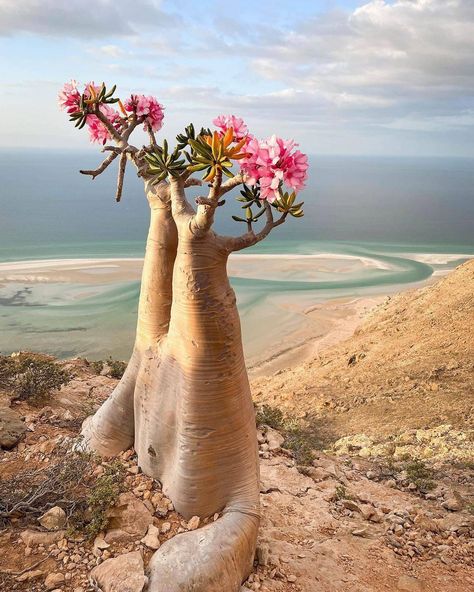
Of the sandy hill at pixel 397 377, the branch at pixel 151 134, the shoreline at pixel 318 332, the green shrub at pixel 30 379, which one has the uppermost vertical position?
the branch at pixel 151 134

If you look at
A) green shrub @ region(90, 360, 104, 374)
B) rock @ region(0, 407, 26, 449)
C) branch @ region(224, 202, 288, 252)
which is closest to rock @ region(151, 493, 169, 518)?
rock @ region(0, 407, 26, 449)

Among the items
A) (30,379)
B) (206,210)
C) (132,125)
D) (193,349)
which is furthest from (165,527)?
(30,379)

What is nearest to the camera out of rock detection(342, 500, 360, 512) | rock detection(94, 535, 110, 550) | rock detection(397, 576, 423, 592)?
rock detection(94, 535, 110, 550)

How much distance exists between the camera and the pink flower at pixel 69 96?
14.1 feet

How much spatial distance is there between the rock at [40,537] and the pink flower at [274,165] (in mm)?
3027

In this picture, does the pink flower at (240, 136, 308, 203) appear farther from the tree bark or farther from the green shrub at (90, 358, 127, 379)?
the green shrub at (90, 358, 127, 379)

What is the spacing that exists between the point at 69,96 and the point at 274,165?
2.28 metres

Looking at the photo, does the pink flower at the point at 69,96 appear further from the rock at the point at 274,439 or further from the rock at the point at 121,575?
the rock at the point at 274,439

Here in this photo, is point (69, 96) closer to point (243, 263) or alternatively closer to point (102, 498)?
point (102, 498)

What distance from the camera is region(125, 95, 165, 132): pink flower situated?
15.2ft

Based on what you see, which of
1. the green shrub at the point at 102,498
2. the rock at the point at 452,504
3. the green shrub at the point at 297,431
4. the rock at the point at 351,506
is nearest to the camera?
the green shrub at the point at 102,498

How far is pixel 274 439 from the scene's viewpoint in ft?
23.9

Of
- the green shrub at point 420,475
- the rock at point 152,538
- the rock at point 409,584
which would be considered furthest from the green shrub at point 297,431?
the rock at point 152,538

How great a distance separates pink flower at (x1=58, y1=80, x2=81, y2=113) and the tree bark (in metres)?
1.01
